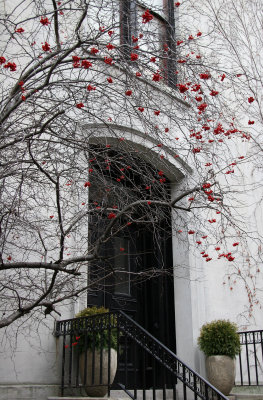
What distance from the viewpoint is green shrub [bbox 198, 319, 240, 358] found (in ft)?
20.6

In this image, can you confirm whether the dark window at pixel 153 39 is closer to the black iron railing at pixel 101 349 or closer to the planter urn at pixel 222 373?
the black iron railing at pixel 101 349

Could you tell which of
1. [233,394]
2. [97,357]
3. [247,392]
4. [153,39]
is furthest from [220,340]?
[153,39]

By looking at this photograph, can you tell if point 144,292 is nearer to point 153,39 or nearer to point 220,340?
point 220,340

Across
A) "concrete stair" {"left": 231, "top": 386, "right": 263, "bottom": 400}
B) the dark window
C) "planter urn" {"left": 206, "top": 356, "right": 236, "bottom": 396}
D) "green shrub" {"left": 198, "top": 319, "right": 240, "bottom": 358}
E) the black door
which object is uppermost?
the dark window

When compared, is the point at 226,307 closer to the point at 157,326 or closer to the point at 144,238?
the point at 157,326

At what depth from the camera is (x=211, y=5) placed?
9094 millimetres

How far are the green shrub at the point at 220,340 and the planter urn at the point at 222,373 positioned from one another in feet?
0.24

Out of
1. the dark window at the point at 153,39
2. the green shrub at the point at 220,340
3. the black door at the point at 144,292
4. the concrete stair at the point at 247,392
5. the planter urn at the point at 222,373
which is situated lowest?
the concrete stair at the point at 247,392

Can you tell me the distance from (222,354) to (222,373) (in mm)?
228

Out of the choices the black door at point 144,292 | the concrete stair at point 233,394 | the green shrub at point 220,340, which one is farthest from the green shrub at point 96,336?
the green shrub at point 220,340

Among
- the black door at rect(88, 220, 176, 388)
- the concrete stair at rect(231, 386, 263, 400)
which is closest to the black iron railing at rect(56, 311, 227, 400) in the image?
the concrete stair at rect(231, 386, 263, 400)

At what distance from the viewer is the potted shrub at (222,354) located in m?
6.25

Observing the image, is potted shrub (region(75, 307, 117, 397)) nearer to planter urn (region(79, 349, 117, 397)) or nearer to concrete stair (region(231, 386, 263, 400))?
planter urn (region(79, 349, 117, 397))

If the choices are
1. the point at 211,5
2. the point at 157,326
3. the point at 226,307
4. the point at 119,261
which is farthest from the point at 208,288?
the point at 211,5
